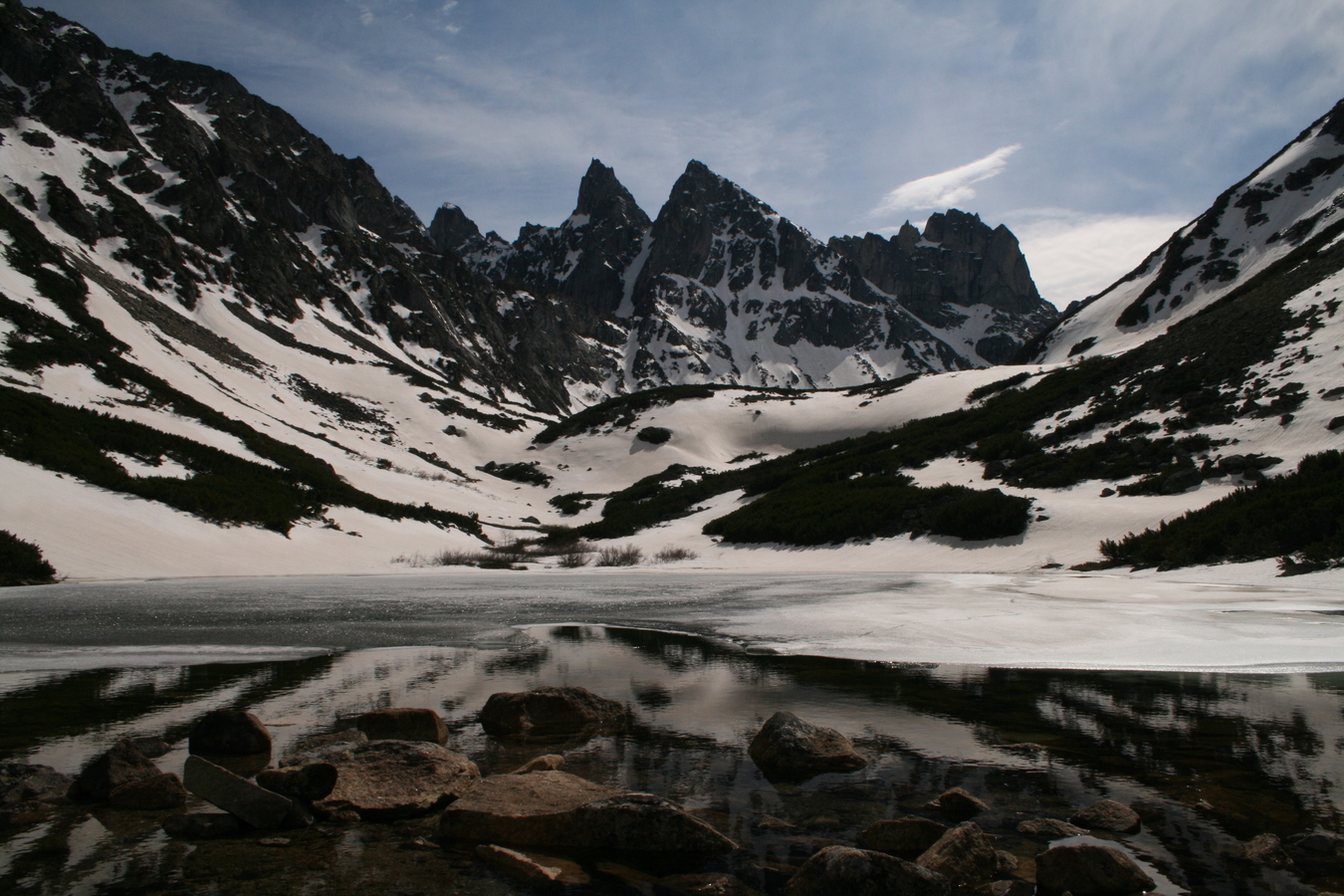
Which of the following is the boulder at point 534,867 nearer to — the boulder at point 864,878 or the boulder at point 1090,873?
the boulder at point 864,878

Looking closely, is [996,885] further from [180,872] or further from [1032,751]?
[180,872]

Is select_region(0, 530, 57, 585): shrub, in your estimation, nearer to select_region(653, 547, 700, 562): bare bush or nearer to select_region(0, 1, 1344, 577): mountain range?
select_region(0, 1, 1344, 577): mountain range

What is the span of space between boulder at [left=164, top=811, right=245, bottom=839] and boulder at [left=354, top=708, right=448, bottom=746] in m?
1.79

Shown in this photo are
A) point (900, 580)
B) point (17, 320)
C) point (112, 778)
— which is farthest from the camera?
point (17, 320)

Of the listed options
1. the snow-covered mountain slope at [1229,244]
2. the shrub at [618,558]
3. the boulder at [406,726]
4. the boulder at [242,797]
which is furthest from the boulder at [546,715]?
the snow-covered mountain slope at [1229,244]

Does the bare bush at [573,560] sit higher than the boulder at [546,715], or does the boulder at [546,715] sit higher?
the bare bush at [573,560]

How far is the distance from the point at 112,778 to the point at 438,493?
53.7 metres

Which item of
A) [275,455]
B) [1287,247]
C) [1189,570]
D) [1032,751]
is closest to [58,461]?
[275,455]

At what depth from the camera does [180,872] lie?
13.4 ft

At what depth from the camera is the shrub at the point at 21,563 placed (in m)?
18.9

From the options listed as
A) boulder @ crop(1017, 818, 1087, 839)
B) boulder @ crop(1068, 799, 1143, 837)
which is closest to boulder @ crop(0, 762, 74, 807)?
boulder @ crop(1017, 818, 1087, 839)

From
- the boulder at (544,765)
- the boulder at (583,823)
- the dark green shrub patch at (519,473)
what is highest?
the dark green shrub patch at (519,473)

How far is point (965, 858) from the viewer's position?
408cm

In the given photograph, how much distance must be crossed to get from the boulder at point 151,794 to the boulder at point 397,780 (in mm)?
989
